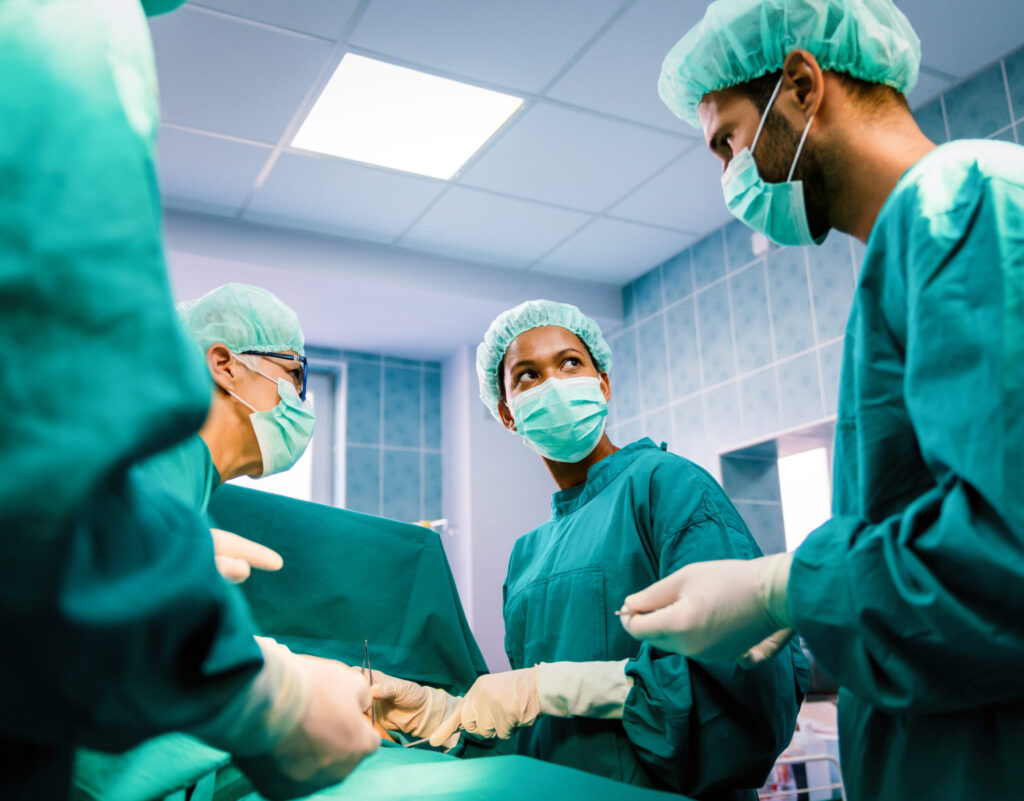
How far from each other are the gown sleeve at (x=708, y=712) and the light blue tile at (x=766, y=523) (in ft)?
8.39

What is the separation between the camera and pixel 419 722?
5.62ft

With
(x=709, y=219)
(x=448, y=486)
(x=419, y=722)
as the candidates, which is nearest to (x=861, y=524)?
(x=419, y=722)

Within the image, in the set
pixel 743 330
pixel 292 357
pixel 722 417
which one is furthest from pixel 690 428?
pixel 292 357

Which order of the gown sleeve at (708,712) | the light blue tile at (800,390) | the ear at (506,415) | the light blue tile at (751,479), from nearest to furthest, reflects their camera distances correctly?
1. the gown sleeve at (708,712)
2. the ear at (506,415)
3. the light blue tile at (800,390)
4. the light blue tile at (751,479)

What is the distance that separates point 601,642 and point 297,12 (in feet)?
7.37

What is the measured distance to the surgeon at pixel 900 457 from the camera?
2.47ft

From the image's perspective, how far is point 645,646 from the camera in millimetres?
1393

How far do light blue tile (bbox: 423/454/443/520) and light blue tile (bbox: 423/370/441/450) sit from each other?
89mm

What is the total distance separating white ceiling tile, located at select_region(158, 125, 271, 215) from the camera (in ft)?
11.3

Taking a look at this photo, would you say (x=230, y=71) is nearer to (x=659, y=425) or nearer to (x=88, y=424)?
(x=659, y=425)

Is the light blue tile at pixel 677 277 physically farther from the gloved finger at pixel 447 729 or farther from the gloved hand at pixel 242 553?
the gloved hand at pixel 242 553

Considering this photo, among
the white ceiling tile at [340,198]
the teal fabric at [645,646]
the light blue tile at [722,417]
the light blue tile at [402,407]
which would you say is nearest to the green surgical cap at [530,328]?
the teal fabric at [645,646]

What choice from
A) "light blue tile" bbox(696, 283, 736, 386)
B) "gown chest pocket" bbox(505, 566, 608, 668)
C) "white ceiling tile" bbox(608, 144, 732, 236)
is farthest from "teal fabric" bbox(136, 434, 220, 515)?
"light blue tile" bbox(696, 283, 736, 386)

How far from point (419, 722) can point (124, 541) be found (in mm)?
1344
